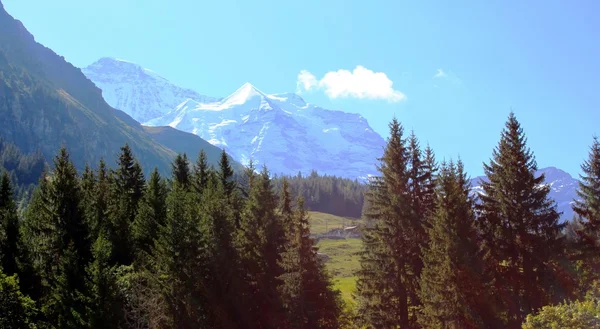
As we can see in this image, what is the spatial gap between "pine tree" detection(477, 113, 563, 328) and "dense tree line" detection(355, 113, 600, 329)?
0.07 metres

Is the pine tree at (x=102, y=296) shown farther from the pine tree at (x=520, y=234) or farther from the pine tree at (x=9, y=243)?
the pine tree at (x=520, y=234)

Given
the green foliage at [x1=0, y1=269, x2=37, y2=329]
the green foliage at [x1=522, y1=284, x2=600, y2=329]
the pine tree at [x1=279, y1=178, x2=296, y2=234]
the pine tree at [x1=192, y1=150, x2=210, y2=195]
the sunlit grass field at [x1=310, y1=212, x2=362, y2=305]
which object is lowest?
the sunlit grass field at [x1=310, y1=212, x2=362, y2=305]

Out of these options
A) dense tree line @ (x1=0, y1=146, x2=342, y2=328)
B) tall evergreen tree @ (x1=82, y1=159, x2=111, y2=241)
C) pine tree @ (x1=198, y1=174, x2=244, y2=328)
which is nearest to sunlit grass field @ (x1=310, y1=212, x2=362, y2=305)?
dense tree line @ (x1=0, y1=146, x2=342, y2=328)

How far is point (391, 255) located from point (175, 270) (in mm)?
15167

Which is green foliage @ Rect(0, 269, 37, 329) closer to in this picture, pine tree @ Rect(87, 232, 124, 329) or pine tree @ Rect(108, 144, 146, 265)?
pine tree @ Rect(87, 232, 124, 329)

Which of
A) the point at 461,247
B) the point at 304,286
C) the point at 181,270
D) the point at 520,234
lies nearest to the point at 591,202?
the point at 520,234

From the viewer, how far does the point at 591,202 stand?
134 ft

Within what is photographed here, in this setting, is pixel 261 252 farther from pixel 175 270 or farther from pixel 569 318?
pixel 569 318

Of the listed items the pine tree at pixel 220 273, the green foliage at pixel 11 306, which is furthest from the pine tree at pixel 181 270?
the green foliage at pixel 11 306

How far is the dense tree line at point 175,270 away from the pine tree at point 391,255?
3517 mm

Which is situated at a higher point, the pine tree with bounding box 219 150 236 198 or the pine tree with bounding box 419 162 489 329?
the pine tree with bounding box 219 150 236 198

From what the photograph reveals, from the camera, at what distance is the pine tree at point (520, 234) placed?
110 ft

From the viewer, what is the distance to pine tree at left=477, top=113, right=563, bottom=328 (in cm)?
3347

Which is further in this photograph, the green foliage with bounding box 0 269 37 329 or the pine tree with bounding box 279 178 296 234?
the pine tree with bounding box 279 178 296 234
